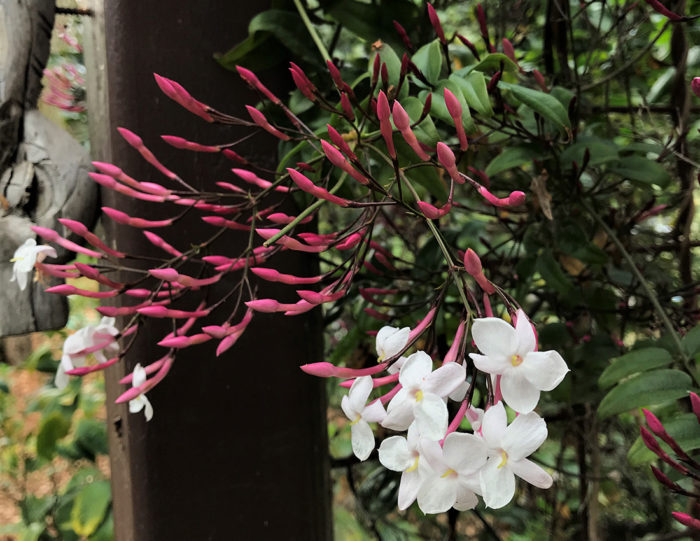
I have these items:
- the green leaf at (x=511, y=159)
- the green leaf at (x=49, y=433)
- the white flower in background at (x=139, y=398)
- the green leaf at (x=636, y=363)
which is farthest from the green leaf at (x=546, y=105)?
the green leaf at (x=49, y=433)

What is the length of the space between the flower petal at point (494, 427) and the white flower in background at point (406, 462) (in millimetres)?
44

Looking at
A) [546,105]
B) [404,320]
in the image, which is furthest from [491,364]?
[404,320]

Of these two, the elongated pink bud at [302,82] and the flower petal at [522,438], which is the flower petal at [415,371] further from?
the elongated pink bud at [302,82]

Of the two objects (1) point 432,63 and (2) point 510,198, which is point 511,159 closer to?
(1) point 432,63

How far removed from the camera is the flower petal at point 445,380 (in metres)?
0.37

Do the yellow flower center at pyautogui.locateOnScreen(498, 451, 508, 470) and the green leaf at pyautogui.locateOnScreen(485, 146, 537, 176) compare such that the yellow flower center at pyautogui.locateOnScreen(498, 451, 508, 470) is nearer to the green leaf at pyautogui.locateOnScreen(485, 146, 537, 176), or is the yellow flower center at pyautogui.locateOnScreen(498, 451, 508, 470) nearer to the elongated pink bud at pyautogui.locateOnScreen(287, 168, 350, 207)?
the elongated pink bud at pyautogui.locateOnScreen(287, 168, 350, 207)

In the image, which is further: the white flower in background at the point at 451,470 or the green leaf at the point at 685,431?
the green leaf at the point at 685,431

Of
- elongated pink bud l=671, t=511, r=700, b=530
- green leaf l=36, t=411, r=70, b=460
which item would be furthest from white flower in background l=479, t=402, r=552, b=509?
green leaf l=36, t=411, r=70, b=460

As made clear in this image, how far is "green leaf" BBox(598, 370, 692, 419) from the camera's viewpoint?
1.73ft

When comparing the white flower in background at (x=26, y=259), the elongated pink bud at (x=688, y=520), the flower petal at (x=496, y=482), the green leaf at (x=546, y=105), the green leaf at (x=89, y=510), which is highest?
the green leaf at (x=546, y=105)

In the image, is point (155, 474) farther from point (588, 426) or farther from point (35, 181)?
point (588, 426)

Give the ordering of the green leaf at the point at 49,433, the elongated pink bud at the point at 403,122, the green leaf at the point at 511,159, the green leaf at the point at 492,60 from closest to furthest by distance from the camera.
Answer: the elongated pink bud at the point at 403,122 → the green leaf at the point at 492,60 → the green leaf at the point at 511,159 → the green leaf at the point at 49,433

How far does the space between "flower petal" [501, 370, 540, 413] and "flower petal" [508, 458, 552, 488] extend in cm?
3

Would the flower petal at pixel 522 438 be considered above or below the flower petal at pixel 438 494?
above
